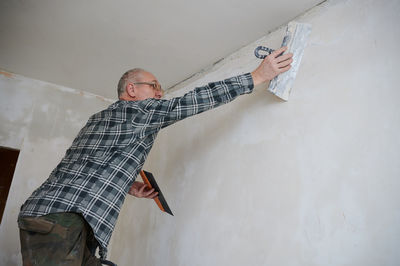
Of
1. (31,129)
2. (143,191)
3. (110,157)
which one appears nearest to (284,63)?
(110,157)

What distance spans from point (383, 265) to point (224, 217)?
86cm

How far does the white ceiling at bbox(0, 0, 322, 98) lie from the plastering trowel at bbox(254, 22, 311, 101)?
0.55 feet

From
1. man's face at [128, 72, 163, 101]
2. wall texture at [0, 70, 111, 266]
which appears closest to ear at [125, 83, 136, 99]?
man's face at [128, 72, 163, 101]

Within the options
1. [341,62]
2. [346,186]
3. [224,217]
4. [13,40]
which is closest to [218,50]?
[341,62]

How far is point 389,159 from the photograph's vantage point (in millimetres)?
1182

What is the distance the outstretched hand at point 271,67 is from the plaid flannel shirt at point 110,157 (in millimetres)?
57

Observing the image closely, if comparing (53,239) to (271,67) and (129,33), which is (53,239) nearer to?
(271,67)

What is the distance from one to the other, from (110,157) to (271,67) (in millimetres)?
872

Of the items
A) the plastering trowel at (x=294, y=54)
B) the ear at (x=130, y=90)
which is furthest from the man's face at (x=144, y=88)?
the plastering trowel at (x=294, y=54)

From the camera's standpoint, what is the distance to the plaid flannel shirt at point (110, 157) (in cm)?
139

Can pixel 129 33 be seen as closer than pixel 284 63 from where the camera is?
No

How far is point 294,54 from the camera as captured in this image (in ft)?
5.40

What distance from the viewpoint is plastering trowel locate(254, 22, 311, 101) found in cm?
164

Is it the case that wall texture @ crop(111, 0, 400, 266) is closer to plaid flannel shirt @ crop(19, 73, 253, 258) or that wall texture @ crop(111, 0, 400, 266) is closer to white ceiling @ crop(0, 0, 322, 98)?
white ceiling @ crop(0, 0, 322, 98)
